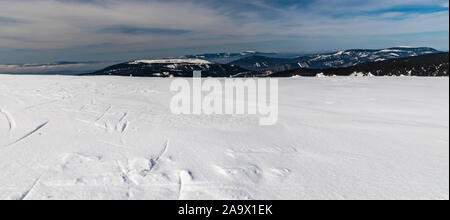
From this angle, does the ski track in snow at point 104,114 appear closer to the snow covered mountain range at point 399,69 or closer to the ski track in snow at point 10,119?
the ski track in snow at point 10,119

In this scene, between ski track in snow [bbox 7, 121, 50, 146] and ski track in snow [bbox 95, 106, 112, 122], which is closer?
ski track in snow [bbox 7, 121, 50, 146]

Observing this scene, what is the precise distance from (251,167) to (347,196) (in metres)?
1.26

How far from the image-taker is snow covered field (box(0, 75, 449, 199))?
3.06 m

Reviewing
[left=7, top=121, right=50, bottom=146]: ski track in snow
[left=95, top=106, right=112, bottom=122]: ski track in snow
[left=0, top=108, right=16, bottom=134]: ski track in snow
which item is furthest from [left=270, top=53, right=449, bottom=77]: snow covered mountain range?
[left=7, top=121, right=50, bottom=146]: ski track in snow

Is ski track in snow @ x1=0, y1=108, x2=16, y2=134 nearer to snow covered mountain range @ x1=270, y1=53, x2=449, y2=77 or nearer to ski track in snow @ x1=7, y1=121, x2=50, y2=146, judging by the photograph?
ski track in snow @ x1=7, y1=121, x2=50, y2=146

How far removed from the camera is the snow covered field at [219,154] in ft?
10.1

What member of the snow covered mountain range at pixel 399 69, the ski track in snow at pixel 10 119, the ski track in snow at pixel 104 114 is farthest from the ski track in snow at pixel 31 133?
the snow covered mountain range at pixel 399 69

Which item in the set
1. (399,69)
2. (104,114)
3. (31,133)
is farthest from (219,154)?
(399,69)

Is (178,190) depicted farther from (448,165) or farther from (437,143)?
(437,143)

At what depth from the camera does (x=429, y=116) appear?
6.44 meters

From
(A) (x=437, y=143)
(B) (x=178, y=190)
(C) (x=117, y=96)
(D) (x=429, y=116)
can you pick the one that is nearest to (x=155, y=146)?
(B) (x=178, y=190)

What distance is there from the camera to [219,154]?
4.10 metres

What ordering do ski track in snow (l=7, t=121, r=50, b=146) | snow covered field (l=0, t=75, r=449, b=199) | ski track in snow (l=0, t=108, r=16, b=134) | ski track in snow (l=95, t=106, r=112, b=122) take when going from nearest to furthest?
1. snow covered field (l=0, t=75, r=449, b=199)
2. ski track in snow (l=7, t=121, r=50, b=146)
3. ski track in snow (l=0, t=108, r=16, b=134)
4. ski track in snow (l=95, t=106, r=112, b=122)

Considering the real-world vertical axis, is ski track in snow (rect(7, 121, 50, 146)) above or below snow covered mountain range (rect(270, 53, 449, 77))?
below
